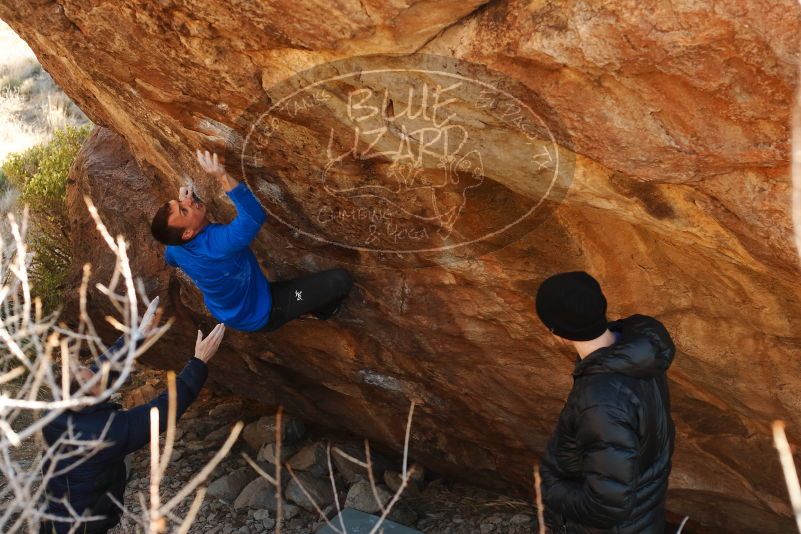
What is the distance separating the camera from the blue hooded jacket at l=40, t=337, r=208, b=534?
3307 millimetres

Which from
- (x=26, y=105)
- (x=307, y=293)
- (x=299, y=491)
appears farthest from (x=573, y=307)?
(x=26, y=105)

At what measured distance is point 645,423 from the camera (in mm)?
2449

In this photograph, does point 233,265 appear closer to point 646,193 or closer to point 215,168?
point 215,168

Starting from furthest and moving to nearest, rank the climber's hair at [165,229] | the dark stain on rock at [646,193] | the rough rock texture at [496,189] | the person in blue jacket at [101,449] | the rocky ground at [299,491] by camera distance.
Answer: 1. the rocky ground at [299,491]
2. the climber's hair at [165,229]
3. the person in blue jacket at [101,449]
4. the dark stain on rock at [646,193]
5. the rough rock texture at [496,189]

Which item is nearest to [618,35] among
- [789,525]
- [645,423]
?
[645,423]

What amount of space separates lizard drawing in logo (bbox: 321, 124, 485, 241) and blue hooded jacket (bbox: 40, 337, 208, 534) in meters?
1.18

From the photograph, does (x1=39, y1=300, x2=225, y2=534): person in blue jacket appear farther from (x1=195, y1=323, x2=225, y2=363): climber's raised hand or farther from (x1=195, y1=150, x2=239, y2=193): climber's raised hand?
(x1=195, y1=150, x2=239, y2=193): climber's raised hand

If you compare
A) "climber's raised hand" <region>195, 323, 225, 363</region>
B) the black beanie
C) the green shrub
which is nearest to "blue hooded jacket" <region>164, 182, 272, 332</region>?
"climber's raised hand" <region>195, 323, 225, 363</region>

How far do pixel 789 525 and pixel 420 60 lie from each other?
10.4 feet

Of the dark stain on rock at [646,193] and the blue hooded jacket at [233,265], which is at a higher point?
the dark stain on rock at [646,193]

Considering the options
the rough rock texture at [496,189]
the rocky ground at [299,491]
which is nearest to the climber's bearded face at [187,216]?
the rough rock texture at [496,189]

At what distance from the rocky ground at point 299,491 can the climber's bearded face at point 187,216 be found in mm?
2290

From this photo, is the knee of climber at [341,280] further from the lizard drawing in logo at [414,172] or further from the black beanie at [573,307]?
the black beanie at [573,307]

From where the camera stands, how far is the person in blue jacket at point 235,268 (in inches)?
139
